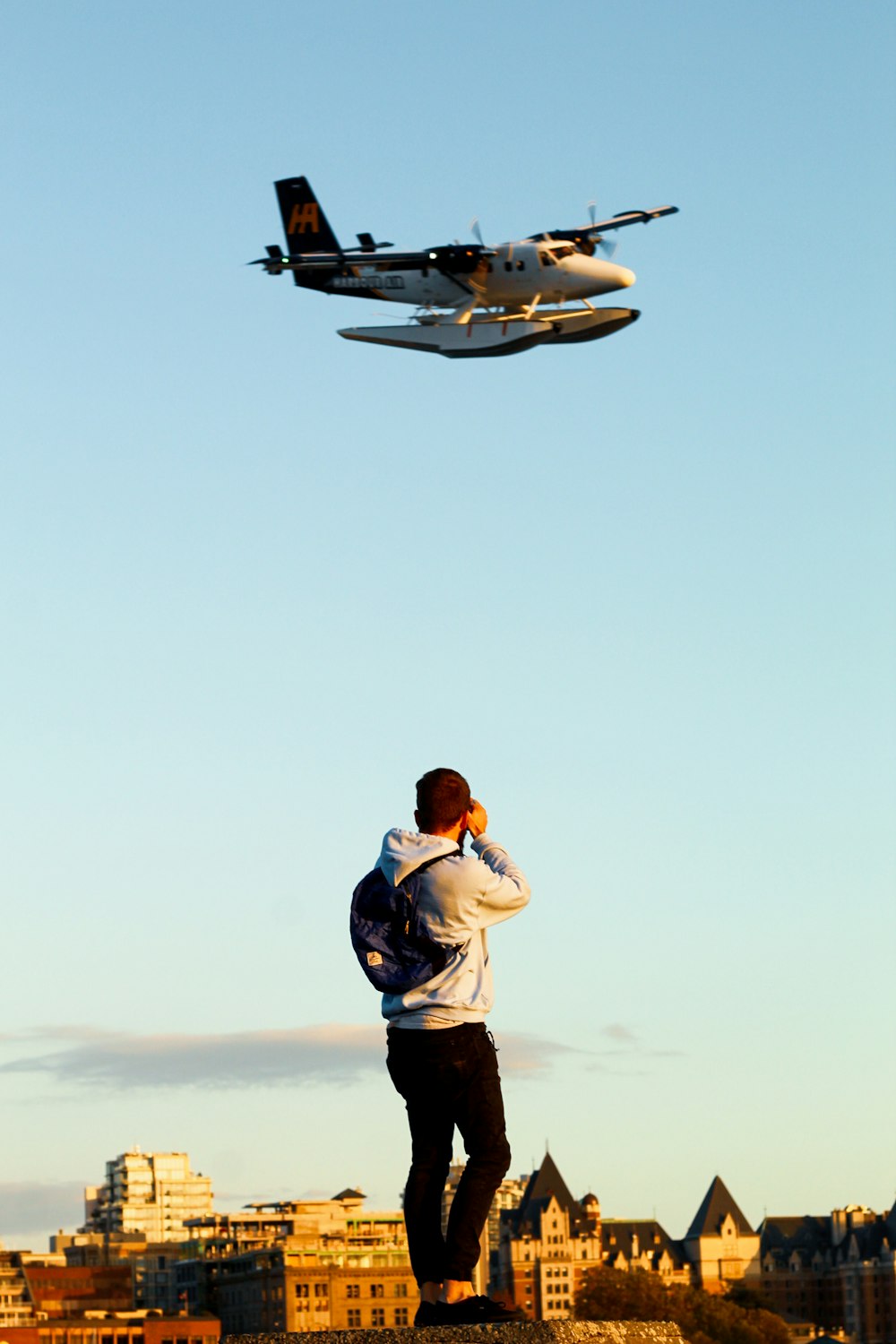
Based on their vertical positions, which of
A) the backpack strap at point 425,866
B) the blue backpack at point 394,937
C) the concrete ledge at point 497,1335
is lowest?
the concrete ledge at point 497,1335

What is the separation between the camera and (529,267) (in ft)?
177

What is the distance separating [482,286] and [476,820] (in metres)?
44.5

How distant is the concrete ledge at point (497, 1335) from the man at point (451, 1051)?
1.96 ft

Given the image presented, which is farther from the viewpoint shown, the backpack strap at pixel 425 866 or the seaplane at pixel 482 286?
the seaplane at pixel 482 286

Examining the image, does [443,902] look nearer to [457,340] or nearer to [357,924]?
[357,924]

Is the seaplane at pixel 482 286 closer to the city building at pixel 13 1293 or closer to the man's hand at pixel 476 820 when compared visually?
the man's hand at pixel 476 820

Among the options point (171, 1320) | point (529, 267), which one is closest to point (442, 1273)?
point (529, 267)

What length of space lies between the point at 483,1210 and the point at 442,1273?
329 mm

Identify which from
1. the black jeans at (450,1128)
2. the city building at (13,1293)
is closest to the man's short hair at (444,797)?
the black jeans at (450,1128)

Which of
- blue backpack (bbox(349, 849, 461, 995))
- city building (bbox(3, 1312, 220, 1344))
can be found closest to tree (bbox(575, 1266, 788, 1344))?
city building (bbox(3, 1312, 220, 1344))

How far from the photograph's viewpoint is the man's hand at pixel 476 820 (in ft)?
34.0

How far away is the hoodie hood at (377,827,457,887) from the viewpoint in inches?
388

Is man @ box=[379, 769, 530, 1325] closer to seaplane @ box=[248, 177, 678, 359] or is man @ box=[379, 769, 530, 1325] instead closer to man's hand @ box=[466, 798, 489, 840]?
man's hand @ box=[466, 798, 489, 840]

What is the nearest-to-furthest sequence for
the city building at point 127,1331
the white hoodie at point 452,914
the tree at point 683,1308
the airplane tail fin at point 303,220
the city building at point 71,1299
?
the white hoodie at point 452,914
the airplane tail fin at point 303,220
the city building at point 127,1331
the tree at point 683,1308
the city building at point 71,1299
